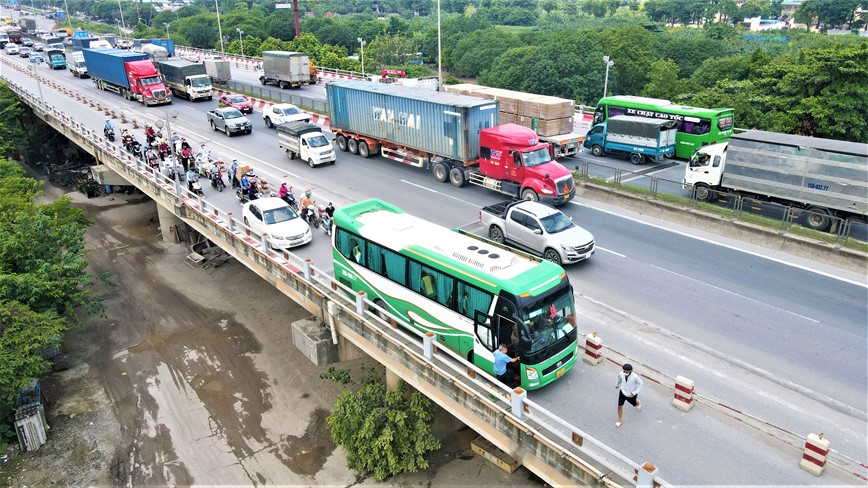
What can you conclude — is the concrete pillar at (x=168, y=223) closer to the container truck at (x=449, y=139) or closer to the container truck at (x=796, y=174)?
the container truck at (x=449, y=139)

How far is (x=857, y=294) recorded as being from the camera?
18.2m

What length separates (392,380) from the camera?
17.4 meters

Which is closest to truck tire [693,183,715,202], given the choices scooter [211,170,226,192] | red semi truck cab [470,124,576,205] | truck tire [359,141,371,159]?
red semi truck cab [470,124,576,205]

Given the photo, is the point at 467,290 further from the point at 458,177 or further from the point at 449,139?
the point at 449,139

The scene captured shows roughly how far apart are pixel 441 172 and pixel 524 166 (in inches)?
210

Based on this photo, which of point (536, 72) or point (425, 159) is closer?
point (425, 159)

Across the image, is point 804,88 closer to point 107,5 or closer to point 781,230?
point 781,230

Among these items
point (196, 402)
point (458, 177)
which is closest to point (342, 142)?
point (458, 177)

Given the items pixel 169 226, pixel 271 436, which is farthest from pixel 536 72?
pixel 271 436

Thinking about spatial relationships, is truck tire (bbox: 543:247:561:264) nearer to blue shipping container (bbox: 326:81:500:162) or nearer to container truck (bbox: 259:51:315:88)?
blue shipping container (bbox: 326:81:500:162)

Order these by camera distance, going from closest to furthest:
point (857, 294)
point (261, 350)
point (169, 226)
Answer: point (857, 294) → point (261, 350) → point (169, 226)

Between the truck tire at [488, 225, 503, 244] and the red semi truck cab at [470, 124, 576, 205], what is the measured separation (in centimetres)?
447

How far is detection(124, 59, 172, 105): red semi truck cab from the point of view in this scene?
4900 cm

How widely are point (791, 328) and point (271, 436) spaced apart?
16605 millimetres
